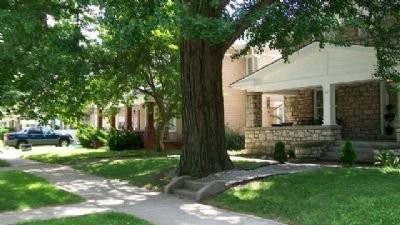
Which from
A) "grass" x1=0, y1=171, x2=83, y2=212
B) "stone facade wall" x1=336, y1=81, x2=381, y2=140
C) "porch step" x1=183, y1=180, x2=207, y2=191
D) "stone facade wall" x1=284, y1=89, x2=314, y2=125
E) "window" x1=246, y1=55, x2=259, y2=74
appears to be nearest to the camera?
"grass" x1=0, y1=171, x2=83, y2=212

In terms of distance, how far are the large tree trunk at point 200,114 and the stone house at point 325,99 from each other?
19.3 ft

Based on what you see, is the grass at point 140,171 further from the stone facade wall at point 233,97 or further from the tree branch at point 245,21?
the stone facade wall at point 233,97

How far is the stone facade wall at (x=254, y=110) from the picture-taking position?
75.6 ft

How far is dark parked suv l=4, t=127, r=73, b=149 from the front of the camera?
1563 inches

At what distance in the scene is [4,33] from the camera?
12844 millimetres

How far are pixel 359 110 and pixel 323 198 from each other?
41.6ft

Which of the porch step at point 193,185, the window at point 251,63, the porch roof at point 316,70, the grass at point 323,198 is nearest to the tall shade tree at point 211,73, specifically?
the porch step at point 193,185

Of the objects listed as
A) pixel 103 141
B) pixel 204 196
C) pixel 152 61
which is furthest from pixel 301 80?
pixel 103 141

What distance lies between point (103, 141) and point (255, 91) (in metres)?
→ 13.5

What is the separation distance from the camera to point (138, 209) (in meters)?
10.7

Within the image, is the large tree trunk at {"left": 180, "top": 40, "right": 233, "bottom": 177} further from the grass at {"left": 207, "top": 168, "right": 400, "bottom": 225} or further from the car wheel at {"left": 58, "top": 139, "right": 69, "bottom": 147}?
the car wheel at {"left": 58, "top": 139, "right": 69, "bottom": 147}

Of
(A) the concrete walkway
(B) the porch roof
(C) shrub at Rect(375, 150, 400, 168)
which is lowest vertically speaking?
(A) the concrete walkway

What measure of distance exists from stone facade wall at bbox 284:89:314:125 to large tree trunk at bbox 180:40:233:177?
10.2 meters

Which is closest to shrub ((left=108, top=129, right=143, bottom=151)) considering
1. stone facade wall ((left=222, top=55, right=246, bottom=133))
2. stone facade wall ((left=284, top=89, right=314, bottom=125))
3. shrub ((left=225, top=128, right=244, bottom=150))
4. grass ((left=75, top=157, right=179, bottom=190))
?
stone facade wall ((left=222, top=55, right=246, bottom=133))
